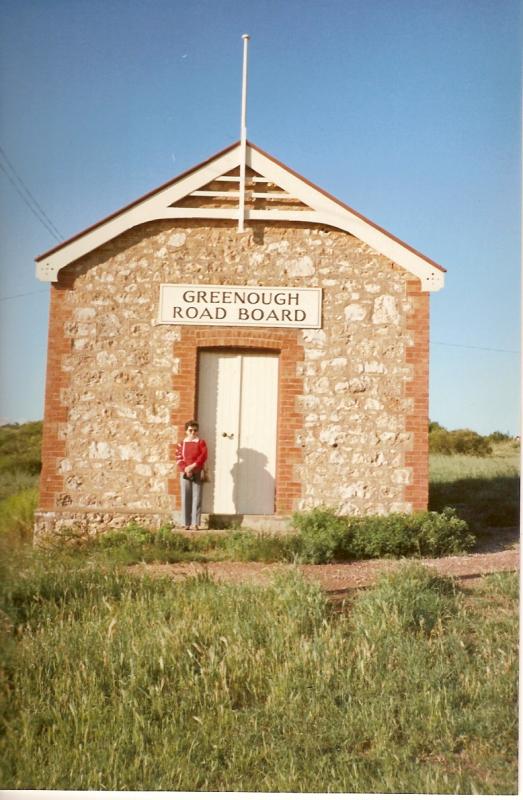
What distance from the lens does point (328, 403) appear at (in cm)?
738

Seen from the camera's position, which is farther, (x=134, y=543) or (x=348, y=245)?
(x=348, y=245)

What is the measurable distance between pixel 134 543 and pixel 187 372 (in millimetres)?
1936

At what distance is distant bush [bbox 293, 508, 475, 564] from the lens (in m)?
6.24

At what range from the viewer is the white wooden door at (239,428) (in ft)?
22.7

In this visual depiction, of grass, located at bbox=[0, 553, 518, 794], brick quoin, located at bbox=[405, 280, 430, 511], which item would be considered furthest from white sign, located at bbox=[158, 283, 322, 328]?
grass, located at bbox=[0, 553, 518, 794]

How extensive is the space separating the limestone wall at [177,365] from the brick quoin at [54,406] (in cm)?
2

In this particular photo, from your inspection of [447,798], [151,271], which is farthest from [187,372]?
[447,798]

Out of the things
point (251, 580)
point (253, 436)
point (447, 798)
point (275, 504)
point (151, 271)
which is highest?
point (151, 271)

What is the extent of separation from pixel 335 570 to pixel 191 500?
1.73 meters

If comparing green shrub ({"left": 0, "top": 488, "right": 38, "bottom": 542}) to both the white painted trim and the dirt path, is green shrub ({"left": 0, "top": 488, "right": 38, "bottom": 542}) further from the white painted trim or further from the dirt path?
the white painted trim

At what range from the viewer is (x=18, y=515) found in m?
6.26

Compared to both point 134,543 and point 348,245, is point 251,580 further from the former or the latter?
point 348,245

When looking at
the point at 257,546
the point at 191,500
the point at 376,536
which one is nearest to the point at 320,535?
the point at 376,536

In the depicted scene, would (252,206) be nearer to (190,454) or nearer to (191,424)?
(191,424)
